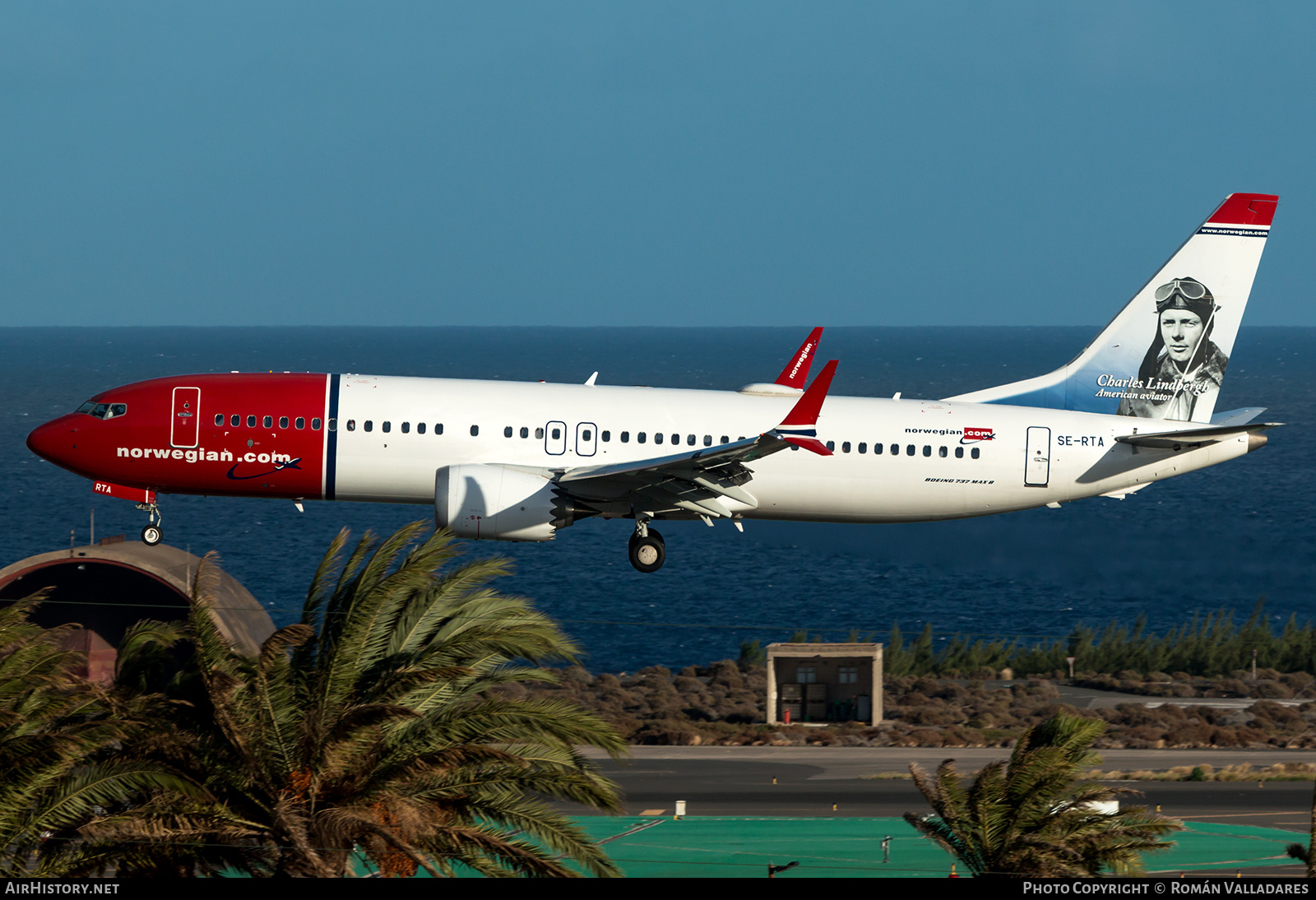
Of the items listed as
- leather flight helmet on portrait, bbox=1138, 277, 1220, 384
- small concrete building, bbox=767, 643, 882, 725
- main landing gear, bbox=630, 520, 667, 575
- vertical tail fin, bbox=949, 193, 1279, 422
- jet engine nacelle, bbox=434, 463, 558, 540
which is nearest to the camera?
jet engine nacelle, bbox=434, 463, 558, 540

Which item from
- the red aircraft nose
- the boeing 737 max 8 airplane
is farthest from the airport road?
the red aircraft nose

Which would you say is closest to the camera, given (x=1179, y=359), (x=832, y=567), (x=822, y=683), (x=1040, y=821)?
(x=1040, y=821)

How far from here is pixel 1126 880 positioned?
817 inches

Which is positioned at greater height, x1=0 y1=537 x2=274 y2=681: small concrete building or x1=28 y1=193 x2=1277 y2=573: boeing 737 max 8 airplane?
x1=28 y1=193 x2=1277 y2=573: boeing 737 max 8 airplane

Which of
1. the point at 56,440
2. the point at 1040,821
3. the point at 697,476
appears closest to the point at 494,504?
the point at 697,476

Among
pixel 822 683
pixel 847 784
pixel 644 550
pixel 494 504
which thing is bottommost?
pixel 847 784

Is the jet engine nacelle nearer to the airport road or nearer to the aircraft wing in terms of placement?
the aircraft wing

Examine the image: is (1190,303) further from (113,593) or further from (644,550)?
(113,593)

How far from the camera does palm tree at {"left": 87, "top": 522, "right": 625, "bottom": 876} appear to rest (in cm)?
2027

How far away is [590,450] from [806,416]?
6.78 meters

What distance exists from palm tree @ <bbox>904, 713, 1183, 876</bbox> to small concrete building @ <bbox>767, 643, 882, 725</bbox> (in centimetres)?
2981

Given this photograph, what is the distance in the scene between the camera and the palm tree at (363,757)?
20.3m

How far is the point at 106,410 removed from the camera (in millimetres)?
39281

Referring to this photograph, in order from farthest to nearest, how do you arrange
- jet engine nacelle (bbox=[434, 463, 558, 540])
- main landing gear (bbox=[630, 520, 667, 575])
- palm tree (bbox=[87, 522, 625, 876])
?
main landing gear (bbox=[630, 520, 667, 575]), jet engine nacelle (bbox=[434, 463, 558, 540]), palm tree (bbox=[87, 522, 625, 876])
